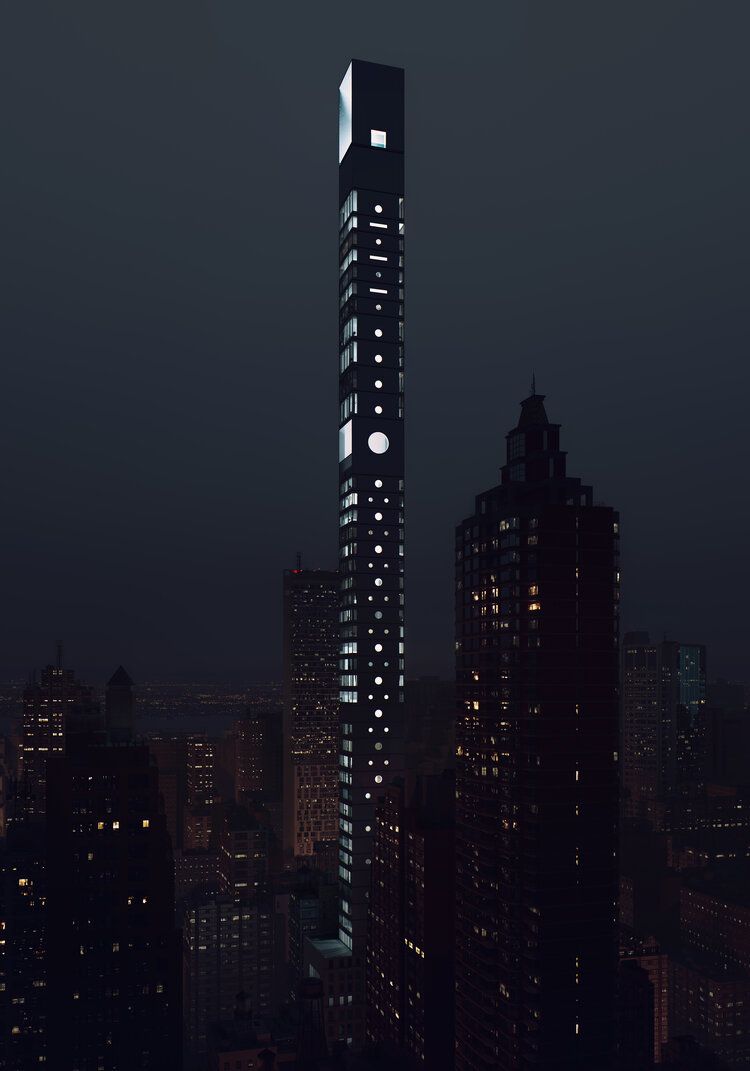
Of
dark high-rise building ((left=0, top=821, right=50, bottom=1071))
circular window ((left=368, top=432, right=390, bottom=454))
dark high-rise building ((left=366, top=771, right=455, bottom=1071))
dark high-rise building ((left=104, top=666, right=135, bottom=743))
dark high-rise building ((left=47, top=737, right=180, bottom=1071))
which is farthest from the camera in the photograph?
circular window ((left=368, top=432, right=390, bottom=454))

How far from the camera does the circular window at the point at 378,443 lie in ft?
513

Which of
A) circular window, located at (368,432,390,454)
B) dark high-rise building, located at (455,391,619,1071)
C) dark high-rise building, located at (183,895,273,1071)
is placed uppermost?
circular window, located at (368,432,390,454)

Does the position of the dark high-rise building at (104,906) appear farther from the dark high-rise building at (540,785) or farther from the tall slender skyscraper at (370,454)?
the tall slender skyscraper at (370,454)

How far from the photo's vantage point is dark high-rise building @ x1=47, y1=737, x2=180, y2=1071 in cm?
10750

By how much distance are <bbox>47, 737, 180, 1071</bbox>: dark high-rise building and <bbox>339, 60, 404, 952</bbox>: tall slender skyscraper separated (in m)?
45.7

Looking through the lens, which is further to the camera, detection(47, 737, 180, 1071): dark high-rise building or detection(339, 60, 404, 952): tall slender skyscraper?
detection(339, 60, 404, 952): tall slender skyscraper

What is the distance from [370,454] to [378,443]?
230 centimetres

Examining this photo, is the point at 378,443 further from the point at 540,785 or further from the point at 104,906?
the point at 104,906

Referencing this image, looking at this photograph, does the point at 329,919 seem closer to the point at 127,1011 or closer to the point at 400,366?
the point at 127,1011

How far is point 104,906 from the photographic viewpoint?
355 feet

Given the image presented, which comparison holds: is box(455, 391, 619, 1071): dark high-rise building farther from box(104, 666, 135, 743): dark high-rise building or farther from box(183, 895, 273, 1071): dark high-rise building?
box(183, 895, 273, 1071): dark high-rise building

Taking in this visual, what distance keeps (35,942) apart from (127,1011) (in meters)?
24.1

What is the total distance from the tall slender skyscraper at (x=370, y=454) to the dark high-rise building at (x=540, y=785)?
46335 millimetres

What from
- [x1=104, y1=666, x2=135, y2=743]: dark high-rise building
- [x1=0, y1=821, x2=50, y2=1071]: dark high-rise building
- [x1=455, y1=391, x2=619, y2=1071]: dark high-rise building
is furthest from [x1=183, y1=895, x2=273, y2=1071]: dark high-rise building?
[x1=455, y1=391, x2=619, y2=1071]: dark high-rise building
